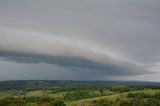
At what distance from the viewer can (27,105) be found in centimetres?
16325

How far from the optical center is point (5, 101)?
166m

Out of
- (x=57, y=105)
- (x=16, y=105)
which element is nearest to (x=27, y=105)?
(x=16, y=105)

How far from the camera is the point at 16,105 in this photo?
6462 inches

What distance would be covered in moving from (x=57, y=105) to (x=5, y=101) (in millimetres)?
29164

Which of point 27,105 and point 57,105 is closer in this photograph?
point 27,105

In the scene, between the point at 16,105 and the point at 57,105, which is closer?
the point at 16,105

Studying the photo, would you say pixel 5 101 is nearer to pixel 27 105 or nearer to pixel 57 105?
pixel 27 105

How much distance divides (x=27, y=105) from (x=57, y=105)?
19.7 metres

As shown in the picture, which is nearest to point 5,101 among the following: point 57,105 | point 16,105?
point 16,105

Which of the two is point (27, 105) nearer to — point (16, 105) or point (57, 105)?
point (16, 105)

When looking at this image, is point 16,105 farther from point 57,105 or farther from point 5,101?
point 57,105

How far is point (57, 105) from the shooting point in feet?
577
